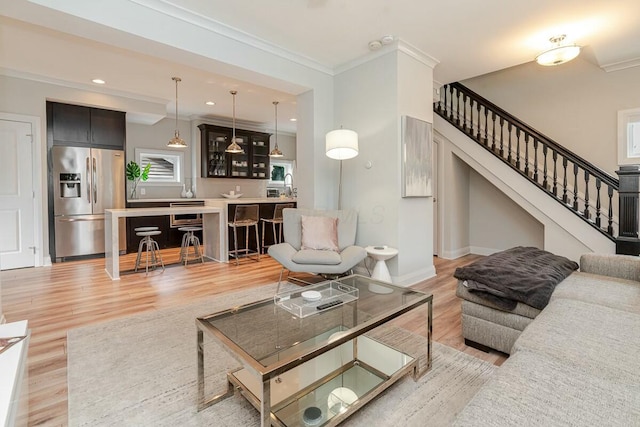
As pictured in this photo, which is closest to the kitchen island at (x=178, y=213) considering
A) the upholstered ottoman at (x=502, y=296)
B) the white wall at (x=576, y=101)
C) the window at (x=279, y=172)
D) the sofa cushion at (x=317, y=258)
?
the sofa cushion at (x=317, y=258)

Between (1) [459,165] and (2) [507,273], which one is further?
(1) [459,165]

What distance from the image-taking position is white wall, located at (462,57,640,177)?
4320 mm

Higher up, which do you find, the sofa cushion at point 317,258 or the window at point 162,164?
the window at point 162,164

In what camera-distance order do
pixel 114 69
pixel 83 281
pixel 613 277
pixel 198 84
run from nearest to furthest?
pixel 613 277 < pixel 83 281 < pixel 114 69 < pixel 198 84

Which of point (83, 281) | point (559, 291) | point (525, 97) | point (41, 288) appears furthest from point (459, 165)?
point (41, 288)

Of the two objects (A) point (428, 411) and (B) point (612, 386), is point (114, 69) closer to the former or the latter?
(A) point (428, 411)

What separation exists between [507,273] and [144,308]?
10.3 feet

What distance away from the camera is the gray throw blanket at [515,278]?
201 centimetres

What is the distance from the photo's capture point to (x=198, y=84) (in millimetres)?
4996

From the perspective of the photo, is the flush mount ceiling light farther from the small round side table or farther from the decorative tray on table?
the decorative tray on table

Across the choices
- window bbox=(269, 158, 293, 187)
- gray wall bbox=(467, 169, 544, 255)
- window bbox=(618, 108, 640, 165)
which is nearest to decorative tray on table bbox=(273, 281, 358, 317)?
gray wall bbox=(467, 169, 544, 255)

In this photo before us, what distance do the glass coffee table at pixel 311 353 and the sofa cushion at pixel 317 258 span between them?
115 cm

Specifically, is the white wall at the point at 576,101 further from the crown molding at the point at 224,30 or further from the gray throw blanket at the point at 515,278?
the crown molding at the point at 224,30

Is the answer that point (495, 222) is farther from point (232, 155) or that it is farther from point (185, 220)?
point (232, 155)
